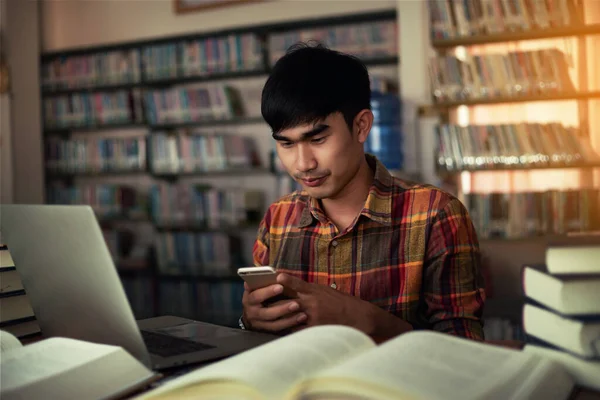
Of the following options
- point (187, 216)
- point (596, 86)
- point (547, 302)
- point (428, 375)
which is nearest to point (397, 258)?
point (547, 302)

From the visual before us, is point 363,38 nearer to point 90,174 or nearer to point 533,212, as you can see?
point 533,212

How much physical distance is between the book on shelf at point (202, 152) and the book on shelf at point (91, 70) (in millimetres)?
559

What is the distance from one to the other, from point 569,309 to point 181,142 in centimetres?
406

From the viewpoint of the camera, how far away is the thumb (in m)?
0.97

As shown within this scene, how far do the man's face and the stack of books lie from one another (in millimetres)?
705

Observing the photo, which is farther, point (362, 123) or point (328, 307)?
point (362, 123)

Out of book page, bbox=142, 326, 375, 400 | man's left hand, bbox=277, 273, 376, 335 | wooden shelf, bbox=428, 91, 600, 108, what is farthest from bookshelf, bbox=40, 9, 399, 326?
book page, bbox=142, 326, 375, 400

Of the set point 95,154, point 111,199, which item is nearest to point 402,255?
point 111,199

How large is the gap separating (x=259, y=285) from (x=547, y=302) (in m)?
0.52

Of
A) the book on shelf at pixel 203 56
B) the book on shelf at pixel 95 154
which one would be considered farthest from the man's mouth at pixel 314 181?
the book on shelf at pixel 95 154

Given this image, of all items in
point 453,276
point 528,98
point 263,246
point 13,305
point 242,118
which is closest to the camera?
point 13,305

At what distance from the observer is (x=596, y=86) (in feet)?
11.4

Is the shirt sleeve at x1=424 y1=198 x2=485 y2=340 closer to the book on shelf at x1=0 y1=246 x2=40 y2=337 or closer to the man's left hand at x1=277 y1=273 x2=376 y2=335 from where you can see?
the man's left hand at x1=277 y1=273 x2=376 y2=335

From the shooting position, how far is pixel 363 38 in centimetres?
401
